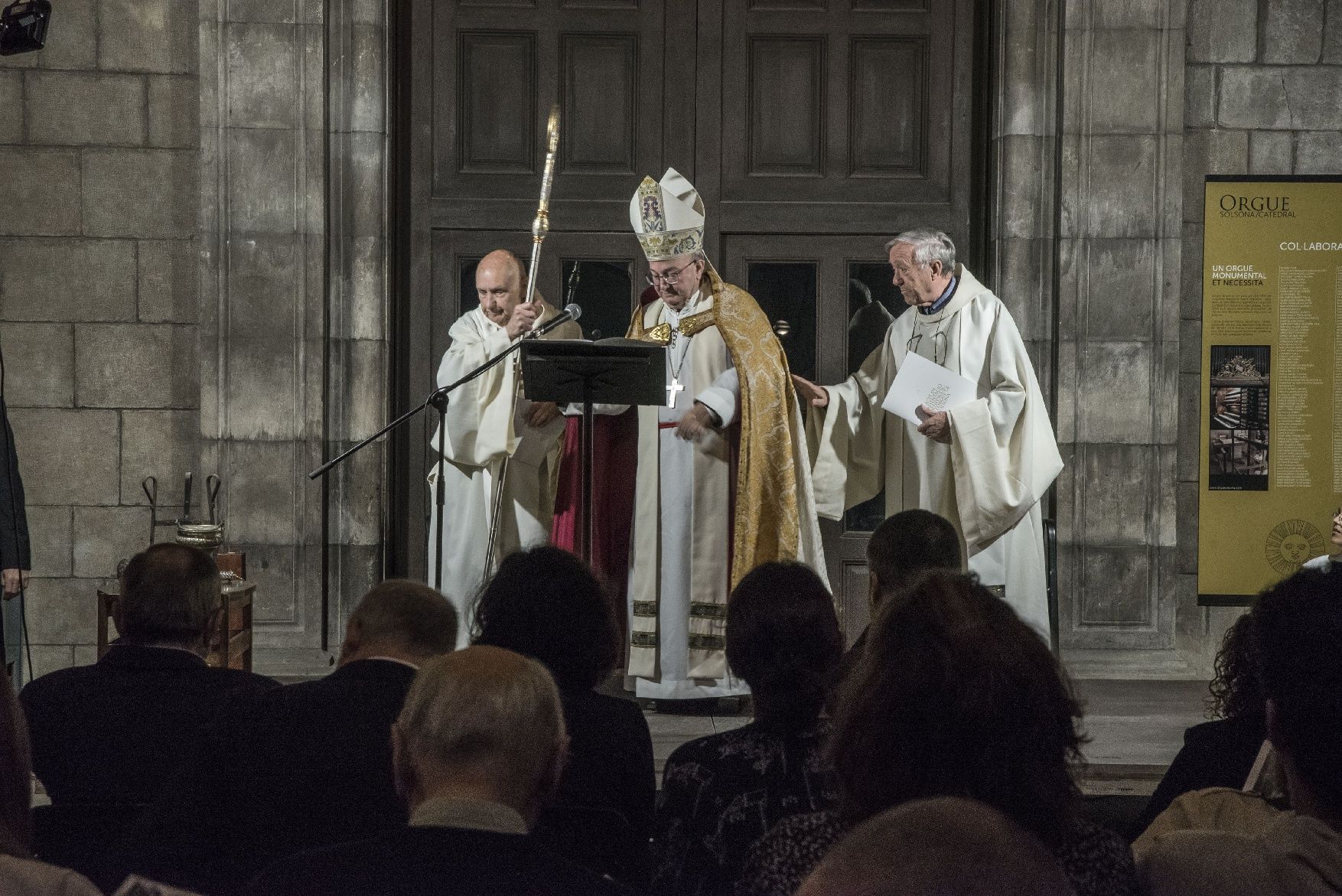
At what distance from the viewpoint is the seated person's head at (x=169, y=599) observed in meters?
3.17

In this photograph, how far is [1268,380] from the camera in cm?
748

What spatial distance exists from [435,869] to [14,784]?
47 cm

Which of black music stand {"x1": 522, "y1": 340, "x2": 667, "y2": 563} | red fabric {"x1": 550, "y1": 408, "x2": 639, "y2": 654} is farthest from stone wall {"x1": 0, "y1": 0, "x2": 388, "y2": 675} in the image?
black music stand {"x1": 522, "y1": 340, "x2": 667, "y2": 563}

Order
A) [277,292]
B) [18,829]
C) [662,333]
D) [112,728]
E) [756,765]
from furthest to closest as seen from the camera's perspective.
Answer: [277,292]
[662,333]
[112,728]
[756,765]
[18,829]

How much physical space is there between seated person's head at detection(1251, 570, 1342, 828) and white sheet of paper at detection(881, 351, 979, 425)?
4200mm

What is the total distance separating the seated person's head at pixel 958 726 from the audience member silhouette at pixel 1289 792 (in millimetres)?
157

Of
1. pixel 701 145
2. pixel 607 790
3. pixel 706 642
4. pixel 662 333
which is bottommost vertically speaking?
pixel 706 642

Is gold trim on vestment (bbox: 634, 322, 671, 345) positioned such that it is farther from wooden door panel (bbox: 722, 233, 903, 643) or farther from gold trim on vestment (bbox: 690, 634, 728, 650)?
gold trim on vestment (bbox: 690, 634, 728, 650)

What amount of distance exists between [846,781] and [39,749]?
5.62ft

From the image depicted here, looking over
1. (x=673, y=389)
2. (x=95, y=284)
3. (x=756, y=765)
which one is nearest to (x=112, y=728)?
(x=756, y=765)

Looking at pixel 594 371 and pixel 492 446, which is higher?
pixel 594 371

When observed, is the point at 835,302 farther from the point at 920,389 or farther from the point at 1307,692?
the point at 1307,692

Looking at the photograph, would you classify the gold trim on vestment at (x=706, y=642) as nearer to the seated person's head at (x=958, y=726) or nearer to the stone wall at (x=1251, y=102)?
the stone wall at (x=1251, y=102)

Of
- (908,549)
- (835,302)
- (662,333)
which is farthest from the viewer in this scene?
(835,302)
